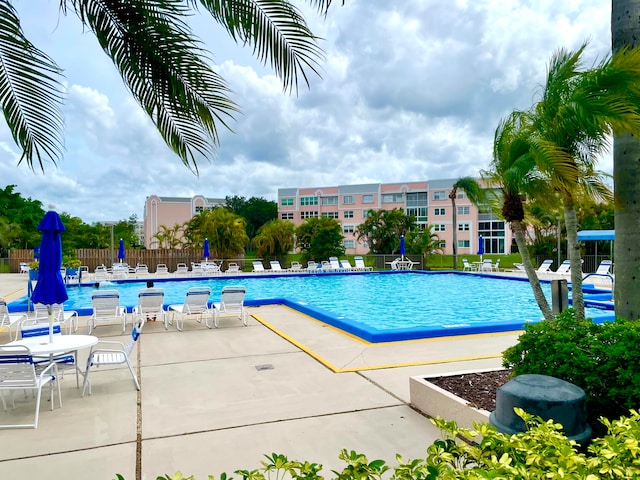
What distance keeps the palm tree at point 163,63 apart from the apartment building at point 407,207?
5532cm

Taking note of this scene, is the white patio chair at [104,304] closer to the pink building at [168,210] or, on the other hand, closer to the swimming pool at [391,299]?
the swimming pool at [391,299]

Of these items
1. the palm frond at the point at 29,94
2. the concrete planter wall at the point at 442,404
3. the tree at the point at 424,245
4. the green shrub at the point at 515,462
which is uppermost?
the palm frond at the point at 29,94

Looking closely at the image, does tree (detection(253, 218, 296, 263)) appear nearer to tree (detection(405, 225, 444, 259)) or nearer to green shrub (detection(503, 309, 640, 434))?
tree (detection(405, 225, 444, 259))

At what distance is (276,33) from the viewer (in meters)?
3.63

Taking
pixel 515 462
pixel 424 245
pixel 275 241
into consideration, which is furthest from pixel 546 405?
pixel 275 241

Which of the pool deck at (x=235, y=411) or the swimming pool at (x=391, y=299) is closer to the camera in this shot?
the pool deck at (x=235, y=411)

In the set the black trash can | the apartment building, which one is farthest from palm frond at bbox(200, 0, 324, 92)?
the apartment building

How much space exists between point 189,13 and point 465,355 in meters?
6.17

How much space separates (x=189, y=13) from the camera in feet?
12.0

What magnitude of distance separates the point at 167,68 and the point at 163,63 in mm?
50

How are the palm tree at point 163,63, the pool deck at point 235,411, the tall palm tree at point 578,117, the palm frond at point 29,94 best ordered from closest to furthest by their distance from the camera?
the palm frond at point 29,94
the palm tree at point 163,63
the pool deck at point 235,411
the tall palm tree at point 578,117

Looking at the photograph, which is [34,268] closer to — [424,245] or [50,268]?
[50,268]

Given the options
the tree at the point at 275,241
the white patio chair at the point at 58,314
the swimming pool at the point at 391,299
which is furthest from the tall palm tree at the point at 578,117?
the tree at the point at 275,241

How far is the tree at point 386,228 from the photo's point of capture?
112 ft
